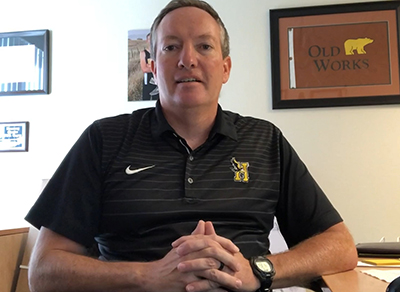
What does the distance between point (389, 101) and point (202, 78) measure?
1.24 meters

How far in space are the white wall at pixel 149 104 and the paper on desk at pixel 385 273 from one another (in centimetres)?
103

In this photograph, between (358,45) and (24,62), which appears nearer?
(358,45)

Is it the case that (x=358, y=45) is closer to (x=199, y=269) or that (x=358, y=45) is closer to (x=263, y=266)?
(x=263, y=266)

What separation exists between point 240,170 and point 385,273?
0.46 m

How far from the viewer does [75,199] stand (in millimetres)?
1030

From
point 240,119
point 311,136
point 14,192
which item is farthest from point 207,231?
point 14,192

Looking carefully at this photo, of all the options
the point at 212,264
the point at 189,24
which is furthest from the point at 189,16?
the point at 212,264

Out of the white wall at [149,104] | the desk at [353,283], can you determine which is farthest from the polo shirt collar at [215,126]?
the white wall at [149,104]

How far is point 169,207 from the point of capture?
40.9 inches

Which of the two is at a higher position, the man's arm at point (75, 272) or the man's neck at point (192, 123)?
the man's neck at point (192, 123)

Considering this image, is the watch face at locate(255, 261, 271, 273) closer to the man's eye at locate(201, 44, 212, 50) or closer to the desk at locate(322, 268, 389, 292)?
the desk at locate(322, 268, 389, 292)

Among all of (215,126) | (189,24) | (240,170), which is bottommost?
(240,170)

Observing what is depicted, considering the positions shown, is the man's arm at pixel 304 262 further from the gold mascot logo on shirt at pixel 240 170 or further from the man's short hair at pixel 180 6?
the man's short hair at pixel 180 6

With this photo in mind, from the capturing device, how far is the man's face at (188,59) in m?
1.20
